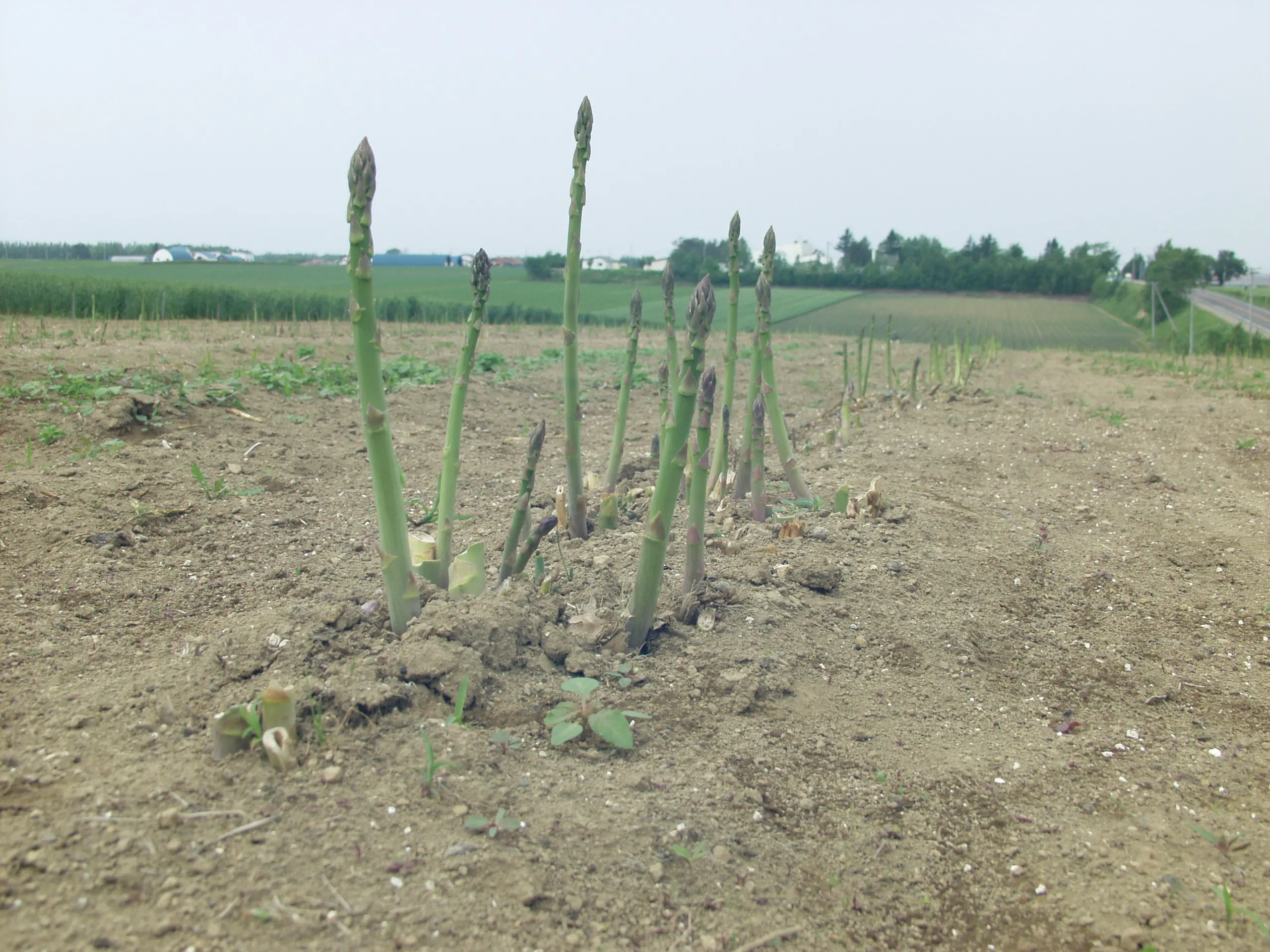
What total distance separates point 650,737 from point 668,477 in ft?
2.70

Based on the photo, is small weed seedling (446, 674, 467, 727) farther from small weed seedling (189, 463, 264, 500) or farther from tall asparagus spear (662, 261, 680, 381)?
small weed seedling (189, 463, 264, 500)

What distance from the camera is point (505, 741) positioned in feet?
7.38

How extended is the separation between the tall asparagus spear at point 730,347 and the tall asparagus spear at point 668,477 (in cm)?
156

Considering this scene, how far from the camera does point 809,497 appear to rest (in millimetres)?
4703

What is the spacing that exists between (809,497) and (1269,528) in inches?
108

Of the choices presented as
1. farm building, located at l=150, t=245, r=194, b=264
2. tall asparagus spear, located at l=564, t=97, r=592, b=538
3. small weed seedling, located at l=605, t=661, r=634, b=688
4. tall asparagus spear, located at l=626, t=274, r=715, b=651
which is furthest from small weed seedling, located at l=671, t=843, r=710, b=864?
farm building, located at l=150, t=245, r=194, b=264

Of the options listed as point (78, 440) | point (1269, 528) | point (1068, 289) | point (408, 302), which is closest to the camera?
point (1269, 528)

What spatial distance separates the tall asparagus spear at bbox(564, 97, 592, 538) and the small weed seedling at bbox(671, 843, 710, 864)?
1856 mm

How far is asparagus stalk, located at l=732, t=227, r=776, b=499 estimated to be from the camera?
171 inches

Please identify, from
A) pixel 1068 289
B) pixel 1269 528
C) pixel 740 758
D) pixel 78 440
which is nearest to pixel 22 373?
pixel 78 440

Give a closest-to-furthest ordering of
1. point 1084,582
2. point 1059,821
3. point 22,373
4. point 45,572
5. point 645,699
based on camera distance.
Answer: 1. point 1059,821
2. point 645,699
3. point 45,572
4. point 1084,582
5. point 22,373

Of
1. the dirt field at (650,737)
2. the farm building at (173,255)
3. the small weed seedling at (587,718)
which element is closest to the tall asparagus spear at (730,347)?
the dirt field at (650,737)

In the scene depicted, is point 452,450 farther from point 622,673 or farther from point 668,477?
point 622,673

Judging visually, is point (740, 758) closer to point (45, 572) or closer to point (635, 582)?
point (635, 582)
